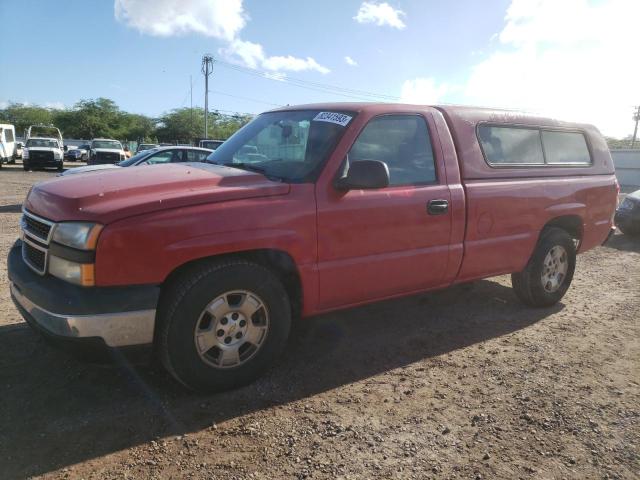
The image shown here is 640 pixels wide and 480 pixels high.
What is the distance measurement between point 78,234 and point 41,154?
27252mm

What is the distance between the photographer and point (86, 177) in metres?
3.28

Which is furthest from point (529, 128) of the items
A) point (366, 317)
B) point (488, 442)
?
point (488, 442)

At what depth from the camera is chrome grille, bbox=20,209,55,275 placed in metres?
2.79

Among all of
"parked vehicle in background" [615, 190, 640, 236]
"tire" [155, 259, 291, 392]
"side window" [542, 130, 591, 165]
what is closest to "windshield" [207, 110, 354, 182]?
"tire" [155, 259, 291, 392]

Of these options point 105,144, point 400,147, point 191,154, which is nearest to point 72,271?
point 400,147

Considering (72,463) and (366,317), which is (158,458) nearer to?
(72,463)

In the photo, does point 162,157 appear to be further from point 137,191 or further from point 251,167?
point 137,191

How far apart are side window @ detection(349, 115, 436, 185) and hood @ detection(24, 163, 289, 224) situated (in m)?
0.78

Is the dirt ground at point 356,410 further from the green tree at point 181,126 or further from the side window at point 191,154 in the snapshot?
the green tree at point 181,126

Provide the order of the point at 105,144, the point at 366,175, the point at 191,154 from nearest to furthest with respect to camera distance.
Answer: the point at 366,175, the point at 191,154, the point at 105,144

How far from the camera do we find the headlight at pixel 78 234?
253cm

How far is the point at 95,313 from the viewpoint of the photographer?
2.53 meters

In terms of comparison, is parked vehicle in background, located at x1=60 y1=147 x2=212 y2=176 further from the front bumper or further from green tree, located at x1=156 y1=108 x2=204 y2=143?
green tree, located at x1=156 y1=108 x2=204 y2=143

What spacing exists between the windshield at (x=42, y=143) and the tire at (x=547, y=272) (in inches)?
1100
